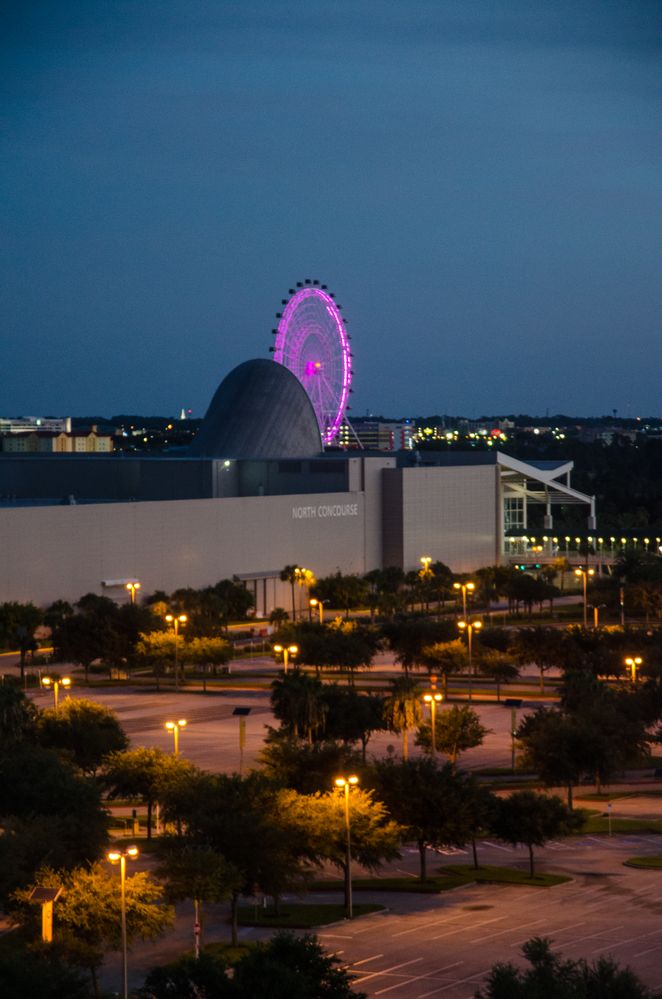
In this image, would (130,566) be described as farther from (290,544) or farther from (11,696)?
(11,696)

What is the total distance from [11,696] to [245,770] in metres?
5.73

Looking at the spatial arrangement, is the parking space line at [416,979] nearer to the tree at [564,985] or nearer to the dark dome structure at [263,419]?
the tree at [564,985]

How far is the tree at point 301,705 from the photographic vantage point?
45.1 meters

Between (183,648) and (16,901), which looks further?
(183,648)

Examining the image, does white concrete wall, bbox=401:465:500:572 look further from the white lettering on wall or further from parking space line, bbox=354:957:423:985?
parking space line, bbox=354:957:423:985

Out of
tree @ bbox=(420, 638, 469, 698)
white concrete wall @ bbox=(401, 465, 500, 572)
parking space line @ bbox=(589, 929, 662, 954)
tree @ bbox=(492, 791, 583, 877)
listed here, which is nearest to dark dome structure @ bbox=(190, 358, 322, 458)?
white concrete wall @ bbox=(401, 465, 500, 572)

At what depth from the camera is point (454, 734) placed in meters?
43.0

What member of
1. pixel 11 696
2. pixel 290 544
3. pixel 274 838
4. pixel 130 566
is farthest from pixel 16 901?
pixel 290 544

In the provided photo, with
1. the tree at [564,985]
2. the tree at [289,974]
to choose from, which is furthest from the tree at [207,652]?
the tree at [564,985]

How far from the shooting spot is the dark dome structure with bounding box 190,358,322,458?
10631cm

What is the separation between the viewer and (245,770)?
4253 cm

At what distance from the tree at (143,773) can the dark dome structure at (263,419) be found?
68763mm

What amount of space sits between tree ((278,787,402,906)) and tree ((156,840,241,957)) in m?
3.02

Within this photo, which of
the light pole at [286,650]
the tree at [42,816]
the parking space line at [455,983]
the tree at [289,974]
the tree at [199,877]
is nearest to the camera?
the tree at [289,974]
